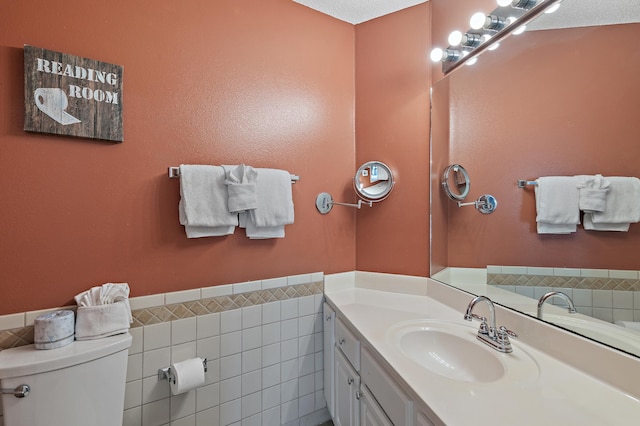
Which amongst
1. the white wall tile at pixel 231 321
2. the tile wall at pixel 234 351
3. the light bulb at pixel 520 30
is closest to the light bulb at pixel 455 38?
the light bulb at pixel 520 30

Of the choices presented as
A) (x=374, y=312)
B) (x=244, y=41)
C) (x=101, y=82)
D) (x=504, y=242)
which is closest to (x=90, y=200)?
(x=101, y=82)

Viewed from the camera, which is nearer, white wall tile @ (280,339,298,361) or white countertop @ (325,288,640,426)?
white countertop @ (325,288,640,426)

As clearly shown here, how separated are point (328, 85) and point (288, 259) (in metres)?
1.14

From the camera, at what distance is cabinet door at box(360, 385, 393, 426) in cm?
105

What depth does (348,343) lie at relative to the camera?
139 cm

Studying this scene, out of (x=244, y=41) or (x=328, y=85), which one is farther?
(x=328, y=85)

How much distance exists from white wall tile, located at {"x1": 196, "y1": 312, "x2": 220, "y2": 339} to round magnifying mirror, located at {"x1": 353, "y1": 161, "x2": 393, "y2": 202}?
3.62 ft

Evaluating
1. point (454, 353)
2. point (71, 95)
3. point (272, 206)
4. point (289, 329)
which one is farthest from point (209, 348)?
point (71, 95)

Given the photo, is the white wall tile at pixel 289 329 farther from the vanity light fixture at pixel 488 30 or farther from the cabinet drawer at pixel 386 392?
the vanity light fixture at pixel 488 30

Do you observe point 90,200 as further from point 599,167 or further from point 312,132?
point 599,167

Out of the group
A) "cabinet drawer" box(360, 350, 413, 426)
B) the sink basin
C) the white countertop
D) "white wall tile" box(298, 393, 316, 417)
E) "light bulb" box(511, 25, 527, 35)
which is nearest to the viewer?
the white countertop

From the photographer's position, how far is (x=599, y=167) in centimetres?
103

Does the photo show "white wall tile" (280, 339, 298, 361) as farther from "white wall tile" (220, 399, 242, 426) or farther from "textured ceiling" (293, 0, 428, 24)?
"textured ceiling" (293, 0, 428, 24)

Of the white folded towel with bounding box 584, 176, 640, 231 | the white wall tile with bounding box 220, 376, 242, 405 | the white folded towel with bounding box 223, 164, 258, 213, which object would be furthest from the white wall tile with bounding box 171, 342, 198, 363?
the white folded towel with bounding box 584, 176, 640, 231
